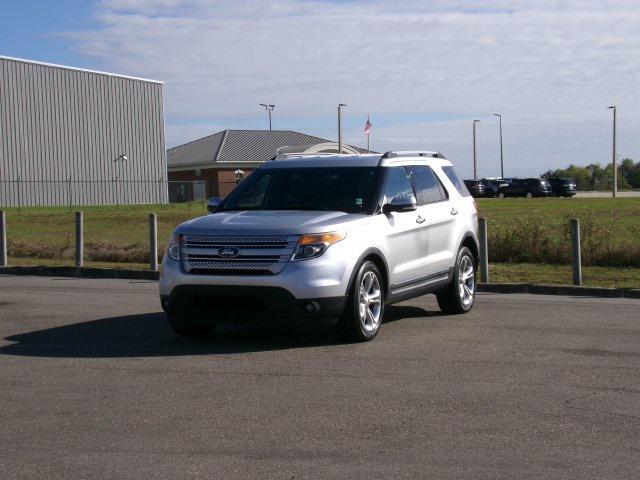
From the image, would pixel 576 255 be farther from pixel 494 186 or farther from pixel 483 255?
pixel 494 186

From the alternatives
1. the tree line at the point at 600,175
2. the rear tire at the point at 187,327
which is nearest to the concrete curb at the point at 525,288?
the rear tire at the point at 187,327

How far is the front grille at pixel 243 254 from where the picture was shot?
367 inches

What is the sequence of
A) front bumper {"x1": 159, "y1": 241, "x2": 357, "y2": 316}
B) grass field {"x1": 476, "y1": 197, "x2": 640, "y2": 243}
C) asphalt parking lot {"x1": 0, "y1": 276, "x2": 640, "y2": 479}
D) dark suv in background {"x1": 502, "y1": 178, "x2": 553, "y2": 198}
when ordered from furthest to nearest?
dark suv in background {"x1": 502, "y1": 178, "x2": 553, "y2": 198} < grass field {"x1": 476, "y1": 197, "x2": 640, "y2": 243} < front bumper {"x1": 159, "y1": 241, "x2": 357, "y2": 316} < asphalt parking lot {"x1": 0, "y1": 276, "x2": 640, "y2": 479}

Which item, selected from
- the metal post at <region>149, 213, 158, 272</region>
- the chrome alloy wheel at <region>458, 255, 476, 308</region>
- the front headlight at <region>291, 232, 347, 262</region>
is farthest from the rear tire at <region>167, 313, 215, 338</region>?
the metal post at <region>149, 213, 158, 272</region>

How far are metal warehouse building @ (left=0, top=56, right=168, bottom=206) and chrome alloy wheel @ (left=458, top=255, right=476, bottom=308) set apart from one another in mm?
39081

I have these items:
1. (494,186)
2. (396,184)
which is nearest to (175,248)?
(396,184)

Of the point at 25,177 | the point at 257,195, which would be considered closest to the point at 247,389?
the point at 257,195

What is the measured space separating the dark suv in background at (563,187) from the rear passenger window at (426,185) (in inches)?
2711

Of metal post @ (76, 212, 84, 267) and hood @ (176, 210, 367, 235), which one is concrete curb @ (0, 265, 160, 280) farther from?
hood @ (176, 210, 367, 235)

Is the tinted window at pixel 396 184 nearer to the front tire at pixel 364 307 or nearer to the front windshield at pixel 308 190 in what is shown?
the front windshield at pixel 308 190

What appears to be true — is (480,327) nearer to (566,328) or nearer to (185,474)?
(566,328)

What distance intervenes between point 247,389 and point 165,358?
165 cm

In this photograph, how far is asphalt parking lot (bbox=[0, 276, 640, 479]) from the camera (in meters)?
5.72

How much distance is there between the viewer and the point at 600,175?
418 ft
